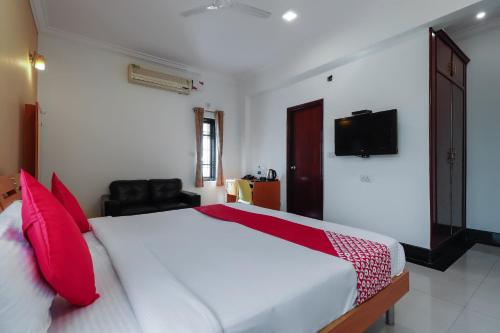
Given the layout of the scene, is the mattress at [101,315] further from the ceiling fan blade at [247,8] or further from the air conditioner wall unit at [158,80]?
the air conditioner wall unit at [158,80]

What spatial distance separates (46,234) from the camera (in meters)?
0.86

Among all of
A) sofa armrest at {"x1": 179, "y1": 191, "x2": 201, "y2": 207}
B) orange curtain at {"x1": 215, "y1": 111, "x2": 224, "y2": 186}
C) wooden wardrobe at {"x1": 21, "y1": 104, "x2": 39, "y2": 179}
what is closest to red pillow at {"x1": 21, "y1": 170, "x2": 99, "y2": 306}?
wooden wardrobe at {"x1": 21, "y1": 104, "x2": 39, "y2": 179}

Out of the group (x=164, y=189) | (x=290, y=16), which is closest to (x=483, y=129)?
(x=290, y=16)

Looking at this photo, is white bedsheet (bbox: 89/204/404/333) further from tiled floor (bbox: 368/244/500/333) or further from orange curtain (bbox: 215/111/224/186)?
orange curtain (bbox: 215/111/224/186)

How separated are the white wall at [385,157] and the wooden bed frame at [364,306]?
1634 mm

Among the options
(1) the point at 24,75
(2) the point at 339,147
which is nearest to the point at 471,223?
(2) the point at 339,147

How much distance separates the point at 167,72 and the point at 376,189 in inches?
164

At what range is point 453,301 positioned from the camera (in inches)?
81.4

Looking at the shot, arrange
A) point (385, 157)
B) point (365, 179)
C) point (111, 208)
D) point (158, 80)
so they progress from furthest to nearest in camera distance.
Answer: point (158, 80) → point (365, 179) → point (111, 208) → point (385, 157)

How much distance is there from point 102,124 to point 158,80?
4.09ft

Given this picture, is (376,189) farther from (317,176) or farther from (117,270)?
(117,270)

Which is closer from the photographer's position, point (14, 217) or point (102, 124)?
point (14, 217)

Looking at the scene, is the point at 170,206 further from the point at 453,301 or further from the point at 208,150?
the point at 453,301

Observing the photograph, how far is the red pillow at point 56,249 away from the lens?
845 millimetres
